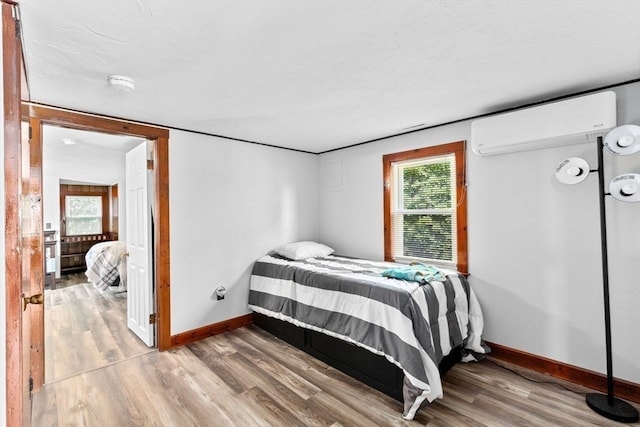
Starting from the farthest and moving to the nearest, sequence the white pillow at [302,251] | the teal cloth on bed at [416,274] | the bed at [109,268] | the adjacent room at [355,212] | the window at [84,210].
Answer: the window at [84,210] → the bed at [109,268] → the white pillow at [302,251] → the teal cloth on bed at [416,274] → the adjacent room at [355,212]

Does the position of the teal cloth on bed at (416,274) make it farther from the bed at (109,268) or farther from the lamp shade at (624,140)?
the bed at (109,268)

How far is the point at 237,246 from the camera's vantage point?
3.69m

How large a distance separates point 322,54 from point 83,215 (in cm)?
849

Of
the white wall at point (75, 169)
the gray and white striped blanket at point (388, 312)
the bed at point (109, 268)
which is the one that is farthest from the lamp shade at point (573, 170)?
the bed at point (109, 268)

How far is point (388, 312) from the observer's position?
2.29 m

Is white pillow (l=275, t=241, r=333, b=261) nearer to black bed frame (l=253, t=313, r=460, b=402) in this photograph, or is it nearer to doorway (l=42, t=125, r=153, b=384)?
black bed frame (l=253, t=313, r=460, b=402)

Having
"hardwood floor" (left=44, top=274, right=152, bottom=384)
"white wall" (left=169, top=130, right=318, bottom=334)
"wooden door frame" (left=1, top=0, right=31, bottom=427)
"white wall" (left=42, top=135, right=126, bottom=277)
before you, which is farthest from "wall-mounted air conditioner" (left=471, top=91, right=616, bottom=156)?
"white wall" (left=42, top=135, right=126, bottom=277)

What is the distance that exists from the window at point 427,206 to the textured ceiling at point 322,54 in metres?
0.60

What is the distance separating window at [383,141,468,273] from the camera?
3.06 metres

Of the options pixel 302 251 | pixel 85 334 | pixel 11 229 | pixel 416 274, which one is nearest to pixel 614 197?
pixel 416 274

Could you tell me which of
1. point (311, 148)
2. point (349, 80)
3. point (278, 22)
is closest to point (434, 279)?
point (349, 80)

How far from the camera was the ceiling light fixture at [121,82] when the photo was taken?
1.99 m

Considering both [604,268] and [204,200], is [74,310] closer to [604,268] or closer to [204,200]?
[204,200]

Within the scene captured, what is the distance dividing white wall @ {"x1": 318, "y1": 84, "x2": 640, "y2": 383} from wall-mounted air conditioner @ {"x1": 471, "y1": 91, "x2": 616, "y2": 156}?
0.70 feet
